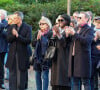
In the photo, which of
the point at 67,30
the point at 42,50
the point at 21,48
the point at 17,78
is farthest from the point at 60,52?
the point at 17,78

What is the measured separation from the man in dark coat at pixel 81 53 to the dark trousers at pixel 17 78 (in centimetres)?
117

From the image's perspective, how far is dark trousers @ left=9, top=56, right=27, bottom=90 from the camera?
7.34 m

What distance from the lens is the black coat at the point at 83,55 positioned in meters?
6.73

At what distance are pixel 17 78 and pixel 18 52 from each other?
0.60 m

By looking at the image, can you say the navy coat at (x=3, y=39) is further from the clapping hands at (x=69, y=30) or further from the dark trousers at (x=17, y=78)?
the clapping hands at (x=69, y=30)

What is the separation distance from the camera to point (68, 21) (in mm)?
7051

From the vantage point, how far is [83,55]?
6754 millimetres

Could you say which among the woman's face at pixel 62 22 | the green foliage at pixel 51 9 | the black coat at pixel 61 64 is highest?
the green foliage at pixel 51 9

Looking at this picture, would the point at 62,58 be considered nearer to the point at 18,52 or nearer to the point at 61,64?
the point at 61,64

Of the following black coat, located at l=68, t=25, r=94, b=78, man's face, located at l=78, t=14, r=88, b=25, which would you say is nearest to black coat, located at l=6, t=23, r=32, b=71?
black coat, located at l=68, t=25, r=94, b=78

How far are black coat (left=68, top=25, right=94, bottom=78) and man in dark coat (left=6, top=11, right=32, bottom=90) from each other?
3.63ft

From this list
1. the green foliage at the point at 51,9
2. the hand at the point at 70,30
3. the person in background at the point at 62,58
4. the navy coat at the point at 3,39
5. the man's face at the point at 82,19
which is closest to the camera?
the hand at the point at 70,30

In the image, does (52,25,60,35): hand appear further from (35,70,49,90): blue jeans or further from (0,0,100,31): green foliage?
(0,0,100,31): green foliage

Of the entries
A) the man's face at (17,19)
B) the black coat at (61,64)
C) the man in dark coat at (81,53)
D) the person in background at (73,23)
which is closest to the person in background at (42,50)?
the black coat at (61,64)
